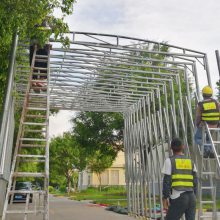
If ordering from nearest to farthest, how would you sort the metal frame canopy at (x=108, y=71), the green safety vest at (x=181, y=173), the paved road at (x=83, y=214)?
the green safety vest at (x=181, y=173) → the metal frame canopy at (x=108, y=71) → the paved road at (x=83, y=214)

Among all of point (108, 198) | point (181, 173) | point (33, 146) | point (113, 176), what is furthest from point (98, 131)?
point (113, 176)

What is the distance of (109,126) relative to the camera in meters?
24.9

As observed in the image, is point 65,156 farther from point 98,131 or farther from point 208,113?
point 208,113

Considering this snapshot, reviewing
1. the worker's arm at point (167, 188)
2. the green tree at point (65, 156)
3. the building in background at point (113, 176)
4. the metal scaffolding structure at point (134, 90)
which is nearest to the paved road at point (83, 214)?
the metal scaffolding structure at point (134, 90)

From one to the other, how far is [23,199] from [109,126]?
8.20 metres

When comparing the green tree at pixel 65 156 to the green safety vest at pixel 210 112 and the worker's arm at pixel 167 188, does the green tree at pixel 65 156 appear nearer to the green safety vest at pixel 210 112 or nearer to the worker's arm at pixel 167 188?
the green safety vest at pixel 210 112

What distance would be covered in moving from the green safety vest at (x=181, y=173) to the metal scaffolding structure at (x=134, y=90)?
2.01 meters

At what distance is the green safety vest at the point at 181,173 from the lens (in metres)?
5.02

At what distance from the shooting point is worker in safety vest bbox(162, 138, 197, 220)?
16.3ft

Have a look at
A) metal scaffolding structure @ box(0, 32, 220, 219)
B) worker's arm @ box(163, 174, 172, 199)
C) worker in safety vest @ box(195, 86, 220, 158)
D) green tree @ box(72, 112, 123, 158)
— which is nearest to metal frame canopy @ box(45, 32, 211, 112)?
metal scaffolding structure @ box(0, 32, 220, 219)

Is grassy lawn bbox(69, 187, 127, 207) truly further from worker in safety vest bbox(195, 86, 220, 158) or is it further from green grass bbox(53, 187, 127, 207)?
worker in safety vest bbox(195, 86, 220, 158)

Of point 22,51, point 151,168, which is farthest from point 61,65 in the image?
point 151,168

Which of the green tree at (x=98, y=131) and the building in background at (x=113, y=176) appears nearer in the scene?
the green tree at (x=98, y=131)

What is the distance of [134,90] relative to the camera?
12000 mm
